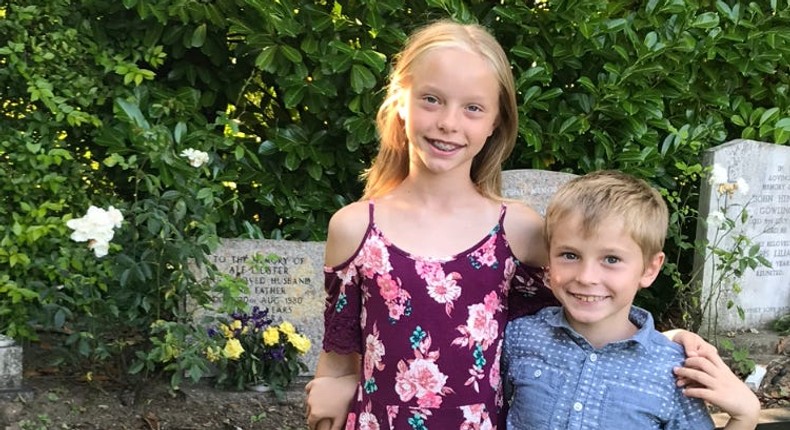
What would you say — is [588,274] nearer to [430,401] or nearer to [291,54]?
[430,401]

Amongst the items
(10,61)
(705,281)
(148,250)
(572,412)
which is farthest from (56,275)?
(705,281)

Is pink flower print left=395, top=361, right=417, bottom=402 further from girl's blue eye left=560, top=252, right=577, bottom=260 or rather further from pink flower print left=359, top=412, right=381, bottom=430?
girl's blue eye left=560, top=252, right=577, bottom=260

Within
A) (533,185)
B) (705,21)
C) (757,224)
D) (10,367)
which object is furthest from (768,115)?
(10,367)

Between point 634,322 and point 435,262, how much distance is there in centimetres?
47

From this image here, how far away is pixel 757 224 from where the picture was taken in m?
5.38

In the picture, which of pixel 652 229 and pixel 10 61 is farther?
pixel 10 61

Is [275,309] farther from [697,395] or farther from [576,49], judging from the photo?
[697,395]

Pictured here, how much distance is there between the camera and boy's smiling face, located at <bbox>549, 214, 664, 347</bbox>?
1987mm

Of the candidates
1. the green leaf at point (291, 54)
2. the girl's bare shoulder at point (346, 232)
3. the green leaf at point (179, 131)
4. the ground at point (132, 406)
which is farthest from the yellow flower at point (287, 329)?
the girl's bare shoulder at point (346, 232)

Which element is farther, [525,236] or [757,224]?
[757,224]

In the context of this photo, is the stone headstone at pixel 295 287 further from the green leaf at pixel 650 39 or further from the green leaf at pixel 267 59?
the green leaf at pixel 650 39

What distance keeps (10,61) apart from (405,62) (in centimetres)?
241

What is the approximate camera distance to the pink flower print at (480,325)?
2.10 metres

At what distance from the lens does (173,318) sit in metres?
4.04
